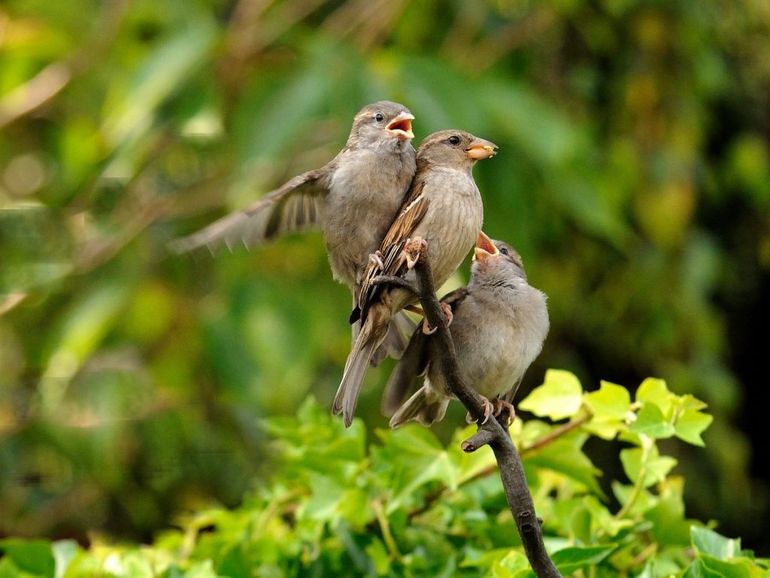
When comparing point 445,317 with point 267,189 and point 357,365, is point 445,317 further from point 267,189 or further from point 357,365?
point 267,189

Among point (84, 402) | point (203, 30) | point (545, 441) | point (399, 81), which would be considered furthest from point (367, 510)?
point (84, 402)

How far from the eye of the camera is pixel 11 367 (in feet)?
16.3

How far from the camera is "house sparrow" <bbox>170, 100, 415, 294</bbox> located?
1.82 m

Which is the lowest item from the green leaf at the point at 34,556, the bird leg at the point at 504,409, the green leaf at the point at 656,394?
the green leaf at the point at 34,556

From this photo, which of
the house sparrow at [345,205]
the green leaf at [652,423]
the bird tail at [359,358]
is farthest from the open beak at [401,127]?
the green leaf at [652,423]

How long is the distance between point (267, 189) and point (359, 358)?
2.63m

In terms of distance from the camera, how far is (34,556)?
5.93ft

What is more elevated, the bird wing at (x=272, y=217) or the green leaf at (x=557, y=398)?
the bird wing at (x=272, y=217)

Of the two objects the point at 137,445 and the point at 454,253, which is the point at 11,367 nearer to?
the point at 137,445

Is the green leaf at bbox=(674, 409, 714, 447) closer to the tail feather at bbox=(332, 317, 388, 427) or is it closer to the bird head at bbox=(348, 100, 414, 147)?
the tail feather at bbox=(332, 317, 388, 427)

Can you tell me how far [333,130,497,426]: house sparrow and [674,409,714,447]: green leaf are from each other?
0.38 metres

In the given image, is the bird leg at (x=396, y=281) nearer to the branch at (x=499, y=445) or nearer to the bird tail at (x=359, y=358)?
the branch at (x=499, y=445)

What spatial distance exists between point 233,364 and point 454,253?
2468 mm

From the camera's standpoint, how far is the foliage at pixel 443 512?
1668 millimetres
